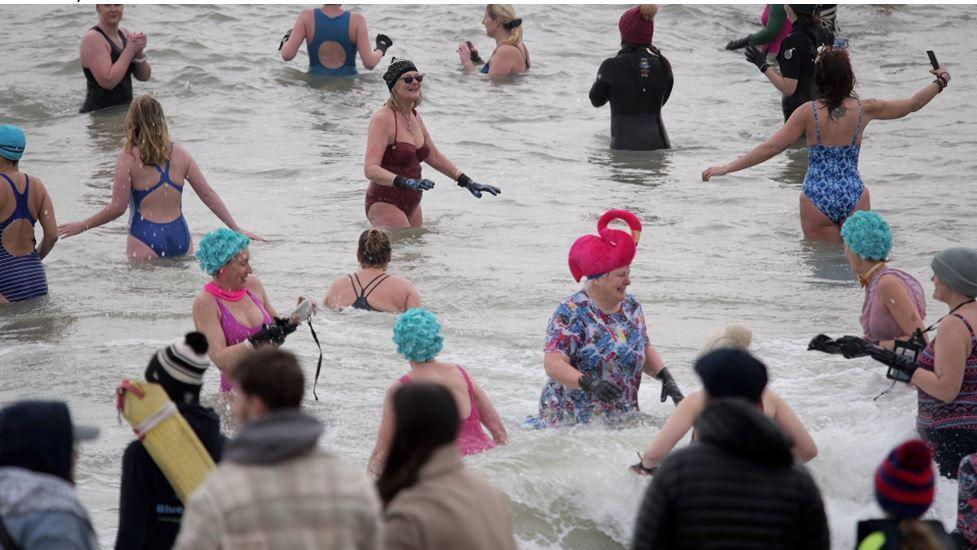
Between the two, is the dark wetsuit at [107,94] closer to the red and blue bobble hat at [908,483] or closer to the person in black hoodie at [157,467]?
the person in black hoodie at [157,467]

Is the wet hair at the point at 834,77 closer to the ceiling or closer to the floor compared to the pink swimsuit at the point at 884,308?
closer to the ceiling

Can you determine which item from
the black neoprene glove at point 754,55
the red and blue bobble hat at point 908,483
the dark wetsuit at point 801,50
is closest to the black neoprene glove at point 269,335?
the red and blue bobble hat at point 908,483

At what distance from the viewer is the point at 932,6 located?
24.8 m

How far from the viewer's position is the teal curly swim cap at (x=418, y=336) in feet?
17.8

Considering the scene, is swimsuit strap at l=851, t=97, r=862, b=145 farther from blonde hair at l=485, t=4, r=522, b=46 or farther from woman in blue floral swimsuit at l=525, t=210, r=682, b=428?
blonde hair at l=485, t=4, r=522, b=46

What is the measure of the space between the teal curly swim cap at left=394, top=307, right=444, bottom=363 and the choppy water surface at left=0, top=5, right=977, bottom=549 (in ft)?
2.12

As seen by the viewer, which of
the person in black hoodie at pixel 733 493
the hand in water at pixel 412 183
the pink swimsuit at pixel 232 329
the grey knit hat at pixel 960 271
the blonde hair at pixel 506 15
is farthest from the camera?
the blonde hair at pixel 506 15

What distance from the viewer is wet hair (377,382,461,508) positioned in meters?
3.15

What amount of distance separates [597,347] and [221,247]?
1.79 metres

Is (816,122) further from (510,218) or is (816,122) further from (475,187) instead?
(510,218)

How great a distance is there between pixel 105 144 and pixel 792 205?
733 cm

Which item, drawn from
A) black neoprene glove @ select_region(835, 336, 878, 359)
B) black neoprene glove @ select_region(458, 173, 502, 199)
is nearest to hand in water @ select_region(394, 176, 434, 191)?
black neoprene glove @ select_region(458, 173, 502, 199)

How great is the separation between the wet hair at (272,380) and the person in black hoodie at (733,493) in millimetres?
899

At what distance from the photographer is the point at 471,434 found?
571cm
